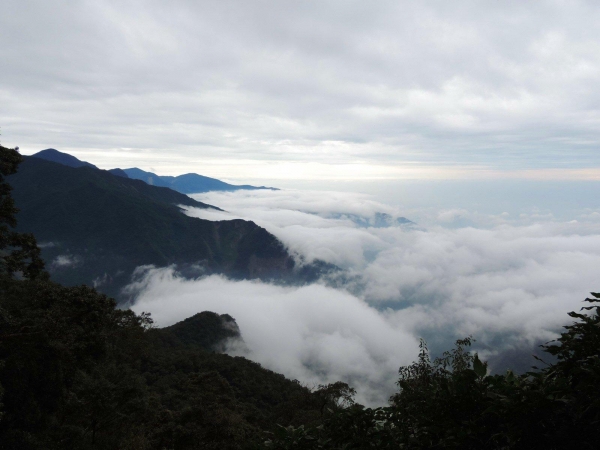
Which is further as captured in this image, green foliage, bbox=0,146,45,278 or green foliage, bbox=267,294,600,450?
green foliage, bbox=0,146,45,278

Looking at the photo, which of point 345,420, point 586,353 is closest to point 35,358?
point 345,420

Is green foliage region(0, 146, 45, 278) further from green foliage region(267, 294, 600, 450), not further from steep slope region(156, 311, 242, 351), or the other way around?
steep slope region(156, 311, 242, 351)

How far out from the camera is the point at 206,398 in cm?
1684

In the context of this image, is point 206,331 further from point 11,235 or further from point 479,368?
point 479,368

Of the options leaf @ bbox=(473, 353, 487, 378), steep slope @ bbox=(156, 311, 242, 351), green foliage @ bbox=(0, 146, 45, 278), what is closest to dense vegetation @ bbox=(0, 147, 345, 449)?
green foliage @ bbox=(0, 146, 45, 278)

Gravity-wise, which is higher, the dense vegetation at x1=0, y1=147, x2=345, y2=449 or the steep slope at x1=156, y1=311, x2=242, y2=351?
the dense vegetation at x1=0, y1=147, x2=345, y2=449

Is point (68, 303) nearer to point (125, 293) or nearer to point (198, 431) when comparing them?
point (198, 431)

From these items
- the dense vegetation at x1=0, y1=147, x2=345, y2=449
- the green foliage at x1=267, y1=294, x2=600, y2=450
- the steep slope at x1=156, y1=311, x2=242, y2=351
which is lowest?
the steep slope at x1=156, y1=311, x2=242, y2=351

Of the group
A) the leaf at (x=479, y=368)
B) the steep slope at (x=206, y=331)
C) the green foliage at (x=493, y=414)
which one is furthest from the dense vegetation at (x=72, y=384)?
the steep slope at (x=206, y=331)

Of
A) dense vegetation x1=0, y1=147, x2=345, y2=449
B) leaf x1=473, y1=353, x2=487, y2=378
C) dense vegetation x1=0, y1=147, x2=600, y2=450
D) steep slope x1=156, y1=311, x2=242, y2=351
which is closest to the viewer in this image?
dense vegetation x1=0, y1=147, x2=600, y2=450

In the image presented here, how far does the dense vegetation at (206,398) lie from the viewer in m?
3.46

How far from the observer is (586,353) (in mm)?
3797

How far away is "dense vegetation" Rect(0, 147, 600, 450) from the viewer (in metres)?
3.46

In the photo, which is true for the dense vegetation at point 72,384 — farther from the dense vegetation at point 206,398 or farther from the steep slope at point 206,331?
the steep slope at point 206,331
